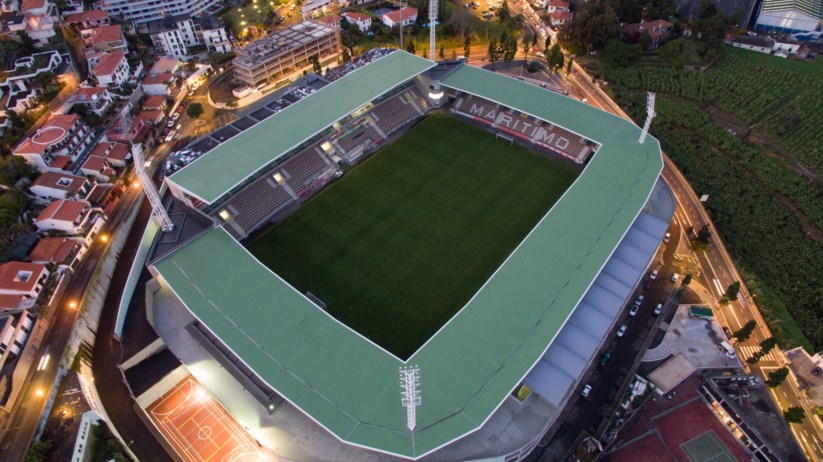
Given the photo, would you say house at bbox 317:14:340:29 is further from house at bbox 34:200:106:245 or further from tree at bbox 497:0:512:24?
house at bbox 34:200:106:245

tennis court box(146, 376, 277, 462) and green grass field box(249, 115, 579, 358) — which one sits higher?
green grass field box(249, 115, 579, 358)

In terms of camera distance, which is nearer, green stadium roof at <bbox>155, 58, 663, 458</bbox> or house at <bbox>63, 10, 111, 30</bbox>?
green stadium roof at <bbox>155, 58, 663, 458</bbox>

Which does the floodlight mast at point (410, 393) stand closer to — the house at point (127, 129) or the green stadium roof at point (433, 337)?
the green stadium roof at point (433, 337)

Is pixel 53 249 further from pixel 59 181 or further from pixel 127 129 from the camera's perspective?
pixel 127 129

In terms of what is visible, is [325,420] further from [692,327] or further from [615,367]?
[692,327]

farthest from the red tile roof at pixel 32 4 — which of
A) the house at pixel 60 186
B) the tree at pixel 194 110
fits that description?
the house at pixel 60 186

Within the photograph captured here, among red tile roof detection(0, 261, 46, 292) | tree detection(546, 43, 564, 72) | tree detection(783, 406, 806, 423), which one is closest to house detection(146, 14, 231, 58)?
red tile roof detection(0, 261, 46, 292)

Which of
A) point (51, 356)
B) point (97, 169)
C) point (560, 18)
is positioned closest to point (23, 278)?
point (51, 356)
